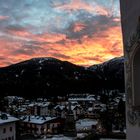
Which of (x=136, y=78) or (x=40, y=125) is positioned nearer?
(x=136, y=78)

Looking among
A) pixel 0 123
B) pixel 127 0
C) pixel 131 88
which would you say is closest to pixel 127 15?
pixel 127 0

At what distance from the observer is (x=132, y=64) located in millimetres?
4031

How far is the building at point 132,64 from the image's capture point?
3824 mm

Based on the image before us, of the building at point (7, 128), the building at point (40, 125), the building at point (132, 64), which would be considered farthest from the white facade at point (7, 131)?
the building at point (132, 64)

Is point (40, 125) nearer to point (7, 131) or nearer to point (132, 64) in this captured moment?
point (7, 131)

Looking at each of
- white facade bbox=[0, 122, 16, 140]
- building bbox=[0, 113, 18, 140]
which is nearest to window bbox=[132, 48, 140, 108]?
building bbox=[0, 113, 18, 140]

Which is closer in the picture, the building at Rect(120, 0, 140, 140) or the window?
the building at Rect(120, 0, 140, 140)

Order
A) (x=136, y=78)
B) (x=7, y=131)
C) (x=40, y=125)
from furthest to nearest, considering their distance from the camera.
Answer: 1. (x=40, y=125)
2. (x=7, y=131)
3. (x=136, y=78)

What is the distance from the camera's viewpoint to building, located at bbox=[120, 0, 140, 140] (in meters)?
3.82

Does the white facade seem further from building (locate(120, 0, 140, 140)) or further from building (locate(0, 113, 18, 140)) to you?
building (locate(120, 0, 140, 140))

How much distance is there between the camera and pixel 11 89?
128 meters

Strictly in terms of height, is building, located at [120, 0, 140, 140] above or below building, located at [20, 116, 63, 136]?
above

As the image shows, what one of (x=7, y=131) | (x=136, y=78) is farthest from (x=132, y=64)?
(x=7, y=131)

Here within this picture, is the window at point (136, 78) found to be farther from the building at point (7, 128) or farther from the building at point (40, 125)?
the building at point (40, 125)
